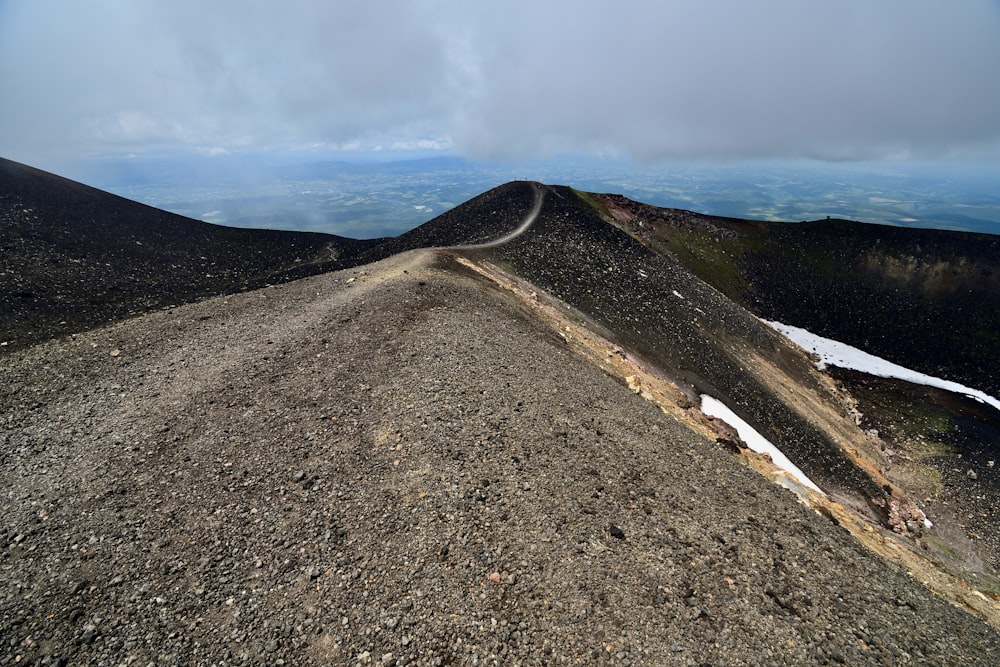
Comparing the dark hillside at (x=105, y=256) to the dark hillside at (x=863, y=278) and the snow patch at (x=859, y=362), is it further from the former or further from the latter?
the snow patch at (x=859, y=362)

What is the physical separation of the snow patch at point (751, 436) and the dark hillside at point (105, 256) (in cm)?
3495

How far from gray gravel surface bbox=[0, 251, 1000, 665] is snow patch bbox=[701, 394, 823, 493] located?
11022 mm

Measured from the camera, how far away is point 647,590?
9984 mm

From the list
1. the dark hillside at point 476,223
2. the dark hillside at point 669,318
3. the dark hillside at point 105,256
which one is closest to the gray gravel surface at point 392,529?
the dark hillside at point 105,256

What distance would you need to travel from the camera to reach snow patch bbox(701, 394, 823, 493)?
85.9 ft

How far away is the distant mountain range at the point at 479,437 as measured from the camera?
Result: 381 inches

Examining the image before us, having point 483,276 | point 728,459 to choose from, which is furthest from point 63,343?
point 728,459

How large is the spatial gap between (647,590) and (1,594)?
13613 millimetres

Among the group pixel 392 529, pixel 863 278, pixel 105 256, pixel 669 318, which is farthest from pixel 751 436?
pixel 105 256

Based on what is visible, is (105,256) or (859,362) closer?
(105,256)

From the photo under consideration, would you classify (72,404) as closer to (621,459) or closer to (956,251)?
(621,459)

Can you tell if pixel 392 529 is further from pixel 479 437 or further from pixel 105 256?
pixel 105 256

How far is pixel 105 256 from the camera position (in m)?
39.4

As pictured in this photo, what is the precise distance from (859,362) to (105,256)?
3135 inches
